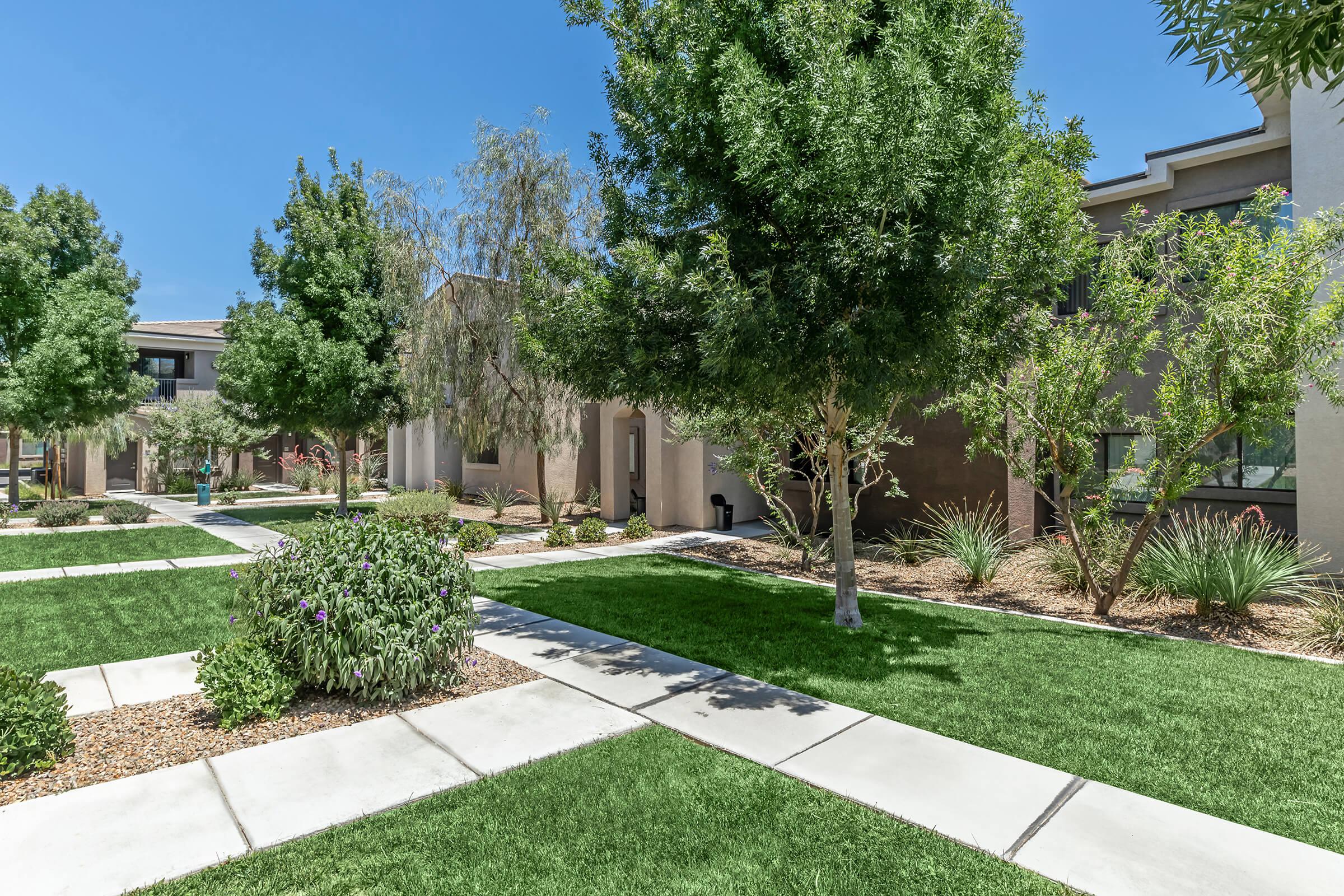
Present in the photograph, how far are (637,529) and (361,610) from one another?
10.4 meters

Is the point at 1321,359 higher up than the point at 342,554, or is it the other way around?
the point at 1321,359

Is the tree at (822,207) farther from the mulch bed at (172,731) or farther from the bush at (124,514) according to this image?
the bush at (124,514)

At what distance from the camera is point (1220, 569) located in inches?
327

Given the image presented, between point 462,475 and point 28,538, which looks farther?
point 462,475

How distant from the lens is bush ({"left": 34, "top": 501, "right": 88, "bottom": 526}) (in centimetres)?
1658

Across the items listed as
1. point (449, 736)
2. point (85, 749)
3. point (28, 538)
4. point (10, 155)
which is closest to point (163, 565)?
point (28, 538)

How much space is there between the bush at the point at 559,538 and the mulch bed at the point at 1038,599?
252cm

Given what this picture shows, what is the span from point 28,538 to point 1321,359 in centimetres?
2185

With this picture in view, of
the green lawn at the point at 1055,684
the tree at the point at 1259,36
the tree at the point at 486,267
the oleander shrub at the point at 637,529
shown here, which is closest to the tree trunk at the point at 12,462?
the tree at the point at 486,267

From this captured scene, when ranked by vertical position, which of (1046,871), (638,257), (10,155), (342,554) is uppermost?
(10,155)

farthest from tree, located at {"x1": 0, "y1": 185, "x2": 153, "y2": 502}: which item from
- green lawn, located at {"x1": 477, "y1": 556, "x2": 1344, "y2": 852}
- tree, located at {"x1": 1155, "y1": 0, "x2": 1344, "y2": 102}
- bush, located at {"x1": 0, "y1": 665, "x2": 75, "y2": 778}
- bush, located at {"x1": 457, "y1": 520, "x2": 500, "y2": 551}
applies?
tree, located at {"x1": 1155, "y1": 0, "x2": 1344, "y2": 102}

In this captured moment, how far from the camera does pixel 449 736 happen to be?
4.72m

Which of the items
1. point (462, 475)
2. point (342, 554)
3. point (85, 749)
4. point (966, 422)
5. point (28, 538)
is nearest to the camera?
point (85, 749)

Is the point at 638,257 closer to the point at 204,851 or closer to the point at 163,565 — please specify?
the point at 204,851
